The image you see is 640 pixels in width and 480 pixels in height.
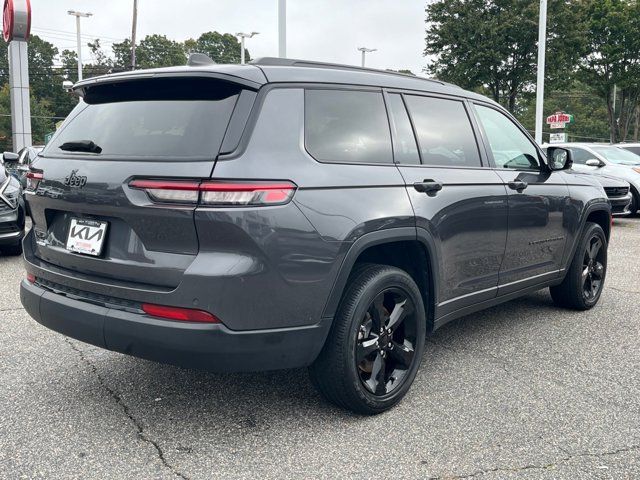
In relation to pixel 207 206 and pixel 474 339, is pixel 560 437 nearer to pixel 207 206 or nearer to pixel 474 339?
pixel 474 339

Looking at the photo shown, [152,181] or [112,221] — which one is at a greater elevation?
[152,181]

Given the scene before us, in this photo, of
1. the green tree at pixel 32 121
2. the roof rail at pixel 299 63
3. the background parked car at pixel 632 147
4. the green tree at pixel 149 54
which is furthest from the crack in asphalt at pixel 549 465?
the green tree at pixel 149 54

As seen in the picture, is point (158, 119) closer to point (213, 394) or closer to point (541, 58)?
point (213, 394)

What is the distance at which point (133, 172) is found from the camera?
2818 millimetres

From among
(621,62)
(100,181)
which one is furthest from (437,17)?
(100,181)

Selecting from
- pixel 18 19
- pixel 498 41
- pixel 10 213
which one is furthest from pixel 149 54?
pixel 10 213

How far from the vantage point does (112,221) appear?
2.89 metres

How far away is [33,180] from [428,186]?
2.17 metres

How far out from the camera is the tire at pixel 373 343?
3.03 meters

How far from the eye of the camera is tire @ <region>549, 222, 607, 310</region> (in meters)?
5.29

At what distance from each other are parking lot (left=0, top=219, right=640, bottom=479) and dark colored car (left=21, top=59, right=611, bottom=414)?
1.06 ft

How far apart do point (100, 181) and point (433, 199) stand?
70.2 inches

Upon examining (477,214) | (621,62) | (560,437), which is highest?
(621,62)

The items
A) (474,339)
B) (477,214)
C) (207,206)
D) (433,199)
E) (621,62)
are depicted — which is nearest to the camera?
(207,206)
